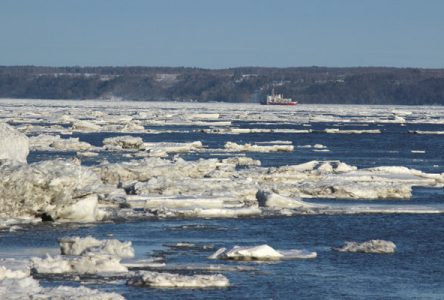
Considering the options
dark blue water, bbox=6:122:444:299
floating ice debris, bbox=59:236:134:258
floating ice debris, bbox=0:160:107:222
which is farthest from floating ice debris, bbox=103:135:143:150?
floating ice debris, bbox=59:236:134:258

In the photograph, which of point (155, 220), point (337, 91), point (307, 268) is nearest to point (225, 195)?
point (155, 220)

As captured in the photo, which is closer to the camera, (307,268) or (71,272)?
(71,272)

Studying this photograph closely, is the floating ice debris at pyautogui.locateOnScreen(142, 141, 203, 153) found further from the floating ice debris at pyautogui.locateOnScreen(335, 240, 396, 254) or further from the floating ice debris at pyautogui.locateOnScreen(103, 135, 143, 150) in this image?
the floating ice debris at pyautogui.locateOnScreen(335, 240, 396, 254)

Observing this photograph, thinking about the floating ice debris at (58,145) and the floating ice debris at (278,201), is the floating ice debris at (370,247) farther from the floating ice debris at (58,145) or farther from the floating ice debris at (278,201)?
the floating ice debris at (58,145)

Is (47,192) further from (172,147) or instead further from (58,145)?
(172,147)

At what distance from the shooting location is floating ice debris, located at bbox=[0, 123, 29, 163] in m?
25.9

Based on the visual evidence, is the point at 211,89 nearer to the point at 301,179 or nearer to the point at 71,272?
the point at 301,179

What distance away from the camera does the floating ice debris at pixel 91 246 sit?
56.4 feet

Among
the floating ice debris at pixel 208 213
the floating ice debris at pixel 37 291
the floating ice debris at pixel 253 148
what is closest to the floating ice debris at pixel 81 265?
the floating ice debris at pixel 37 291

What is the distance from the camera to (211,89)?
637 feet

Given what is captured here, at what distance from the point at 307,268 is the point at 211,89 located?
177 metres

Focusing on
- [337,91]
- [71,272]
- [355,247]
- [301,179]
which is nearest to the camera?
[71,272]

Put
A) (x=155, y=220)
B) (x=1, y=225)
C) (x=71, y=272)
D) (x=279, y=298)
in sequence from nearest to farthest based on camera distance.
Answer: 1. (x=279, y=298)
2. (x=71, y=272)
3. (x=1, y=225)
4. (x=155, y=220)

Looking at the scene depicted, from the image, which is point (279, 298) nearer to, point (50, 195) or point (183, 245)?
point (183, 245)
